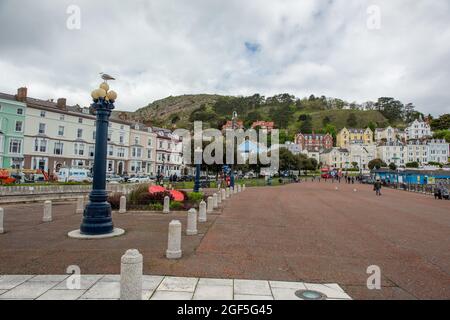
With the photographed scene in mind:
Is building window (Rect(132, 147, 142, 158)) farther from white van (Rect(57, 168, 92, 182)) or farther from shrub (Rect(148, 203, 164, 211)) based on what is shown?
shrub (Rect(148, 203, 164, 211))

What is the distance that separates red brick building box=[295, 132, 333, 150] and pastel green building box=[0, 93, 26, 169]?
113 metres

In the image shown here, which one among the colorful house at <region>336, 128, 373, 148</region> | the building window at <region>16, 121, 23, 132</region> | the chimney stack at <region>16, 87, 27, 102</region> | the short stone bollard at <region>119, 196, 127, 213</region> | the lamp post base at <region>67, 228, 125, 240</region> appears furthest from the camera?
the colorful house at <region>336, 128, 373, 148</region>

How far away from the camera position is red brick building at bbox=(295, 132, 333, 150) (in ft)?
449

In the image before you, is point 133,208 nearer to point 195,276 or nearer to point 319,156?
point 195,276

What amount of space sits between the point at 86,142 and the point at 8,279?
49.5 m

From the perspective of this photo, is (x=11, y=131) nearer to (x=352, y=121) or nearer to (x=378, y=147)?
(x=378, y=147)

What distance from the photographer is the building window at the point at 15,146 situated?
138ft

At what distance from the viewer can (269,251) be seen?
25.8ft

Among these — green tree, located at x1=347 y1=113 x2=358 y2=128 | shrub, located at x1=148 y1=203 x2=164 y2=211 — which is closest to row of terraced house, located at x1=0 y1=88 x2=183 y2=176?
shrub, located at x1=148 y1=203 x2=164 y2=211

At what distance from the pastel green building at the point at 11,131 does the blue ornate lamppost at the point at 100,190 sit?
133 ft

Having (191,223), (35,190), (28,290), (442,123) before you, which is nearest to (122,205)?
(191,223)

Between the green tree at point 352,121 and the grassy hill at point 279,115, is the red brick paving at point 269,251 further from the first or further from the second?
the green tree at point 352,121

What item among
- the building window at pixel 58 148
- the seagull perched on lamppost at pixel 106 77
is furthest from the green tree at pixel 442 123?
the seagull perched on lamppost at pixel 106 77
